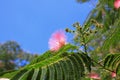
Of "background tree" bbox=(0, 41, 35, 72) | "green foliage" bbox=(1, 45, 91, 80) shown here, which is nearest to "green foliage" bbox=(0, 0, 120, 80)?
"green foliage" bbox=(1, 45, 91, 80)

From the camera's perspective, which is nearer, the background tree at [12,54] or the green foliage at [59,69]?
the green foliage at [59,69]

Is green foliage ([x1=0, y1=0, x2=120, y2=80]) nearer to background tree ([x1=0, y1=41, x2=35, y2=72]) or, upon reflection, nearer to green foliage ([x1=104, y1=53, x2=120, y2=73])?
green foliage ([x1=104, y1=53, x2=120, y2=73])

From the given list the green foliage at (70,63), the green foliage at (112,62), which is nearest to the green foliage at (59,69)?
the green foliage at (70,63)

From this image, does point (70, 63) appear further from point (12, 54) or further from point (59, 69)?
point (12, 54)

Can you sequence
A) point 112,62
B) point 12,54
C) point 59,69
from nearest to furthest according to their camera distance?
point 59,69 < point 112,62 < point 12,54

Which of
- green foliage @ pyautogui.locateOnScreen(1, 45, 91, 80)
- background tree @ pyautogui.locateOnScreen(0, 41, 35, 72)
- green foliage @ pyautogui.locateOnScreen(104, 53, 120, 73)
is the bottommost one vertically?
green foliage @ pyautogui.locateOnScreen(1, 45, 91, 80)

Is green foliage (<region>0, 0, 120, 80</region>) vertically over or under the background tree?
under

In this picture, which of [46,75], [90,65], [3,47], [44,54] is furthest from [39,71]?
[3,47]

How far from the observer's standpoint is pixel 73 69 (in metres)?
1.55

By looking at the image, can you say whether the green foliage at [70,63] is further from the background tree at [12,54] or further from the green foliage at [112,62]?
the background tree at [12,54]

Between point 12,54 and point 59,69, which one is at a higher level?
point 12,54

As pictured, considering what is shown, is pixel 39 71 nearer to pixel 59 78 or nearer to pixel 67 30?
pixel 59 78

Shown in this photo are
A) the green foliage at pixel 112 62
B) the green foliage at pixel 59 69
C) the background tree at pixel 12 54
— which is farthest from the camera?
the background tree at pixel 12 54

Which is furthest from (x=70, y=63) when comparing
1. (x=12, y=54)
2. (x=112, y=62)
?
(x=12, y=54)
